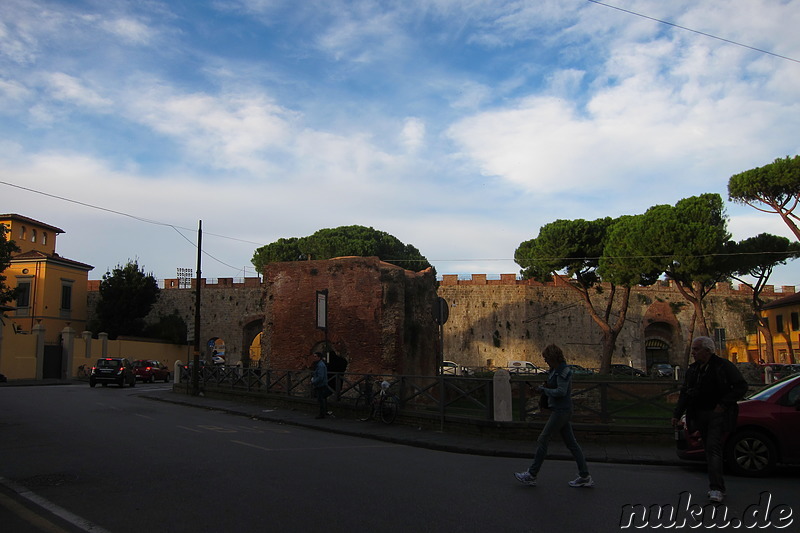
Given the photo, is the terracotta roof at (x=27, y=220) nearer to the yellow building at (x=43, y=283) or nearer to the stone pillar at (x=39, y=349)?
the yellow building at (x=43, y=283)

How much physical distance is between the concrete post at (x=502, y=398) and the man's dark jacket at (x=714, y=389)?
203 inches

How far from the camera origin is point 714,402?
6289 millimetres

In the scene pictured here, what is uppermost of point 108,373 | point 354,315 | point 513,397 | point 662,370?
point 354,315

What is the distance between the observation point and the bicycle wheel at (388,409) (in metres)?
14.0

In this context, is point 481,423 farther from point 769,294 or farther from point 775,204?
point 769,294

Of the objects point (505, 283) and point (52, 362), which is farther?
point (505, 283)

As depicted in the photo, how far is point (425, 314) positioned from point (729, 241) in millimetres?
22617

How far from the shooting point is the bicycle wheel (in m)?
14.0

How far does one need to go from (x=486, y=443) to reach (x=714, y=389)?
5.57 metres

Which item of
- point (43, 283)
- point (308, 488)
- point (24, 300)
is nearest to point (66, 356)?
point (24, 300)

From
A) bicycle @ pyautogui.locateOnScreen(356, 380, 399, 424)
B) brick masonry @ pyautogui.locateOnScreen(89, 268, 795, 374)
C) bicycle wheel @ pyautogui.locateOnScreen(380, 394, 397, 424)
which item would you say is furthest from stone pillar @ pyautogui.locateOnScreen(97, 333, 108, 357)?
bicycle wheel @ pyautogui.locateOnScreen(380, 394, 397, 424)

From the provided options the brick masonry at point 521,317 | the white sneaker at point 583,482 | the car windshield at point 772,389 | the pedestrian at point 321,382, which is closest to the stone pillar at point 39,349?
the brick masonry at point 521,317

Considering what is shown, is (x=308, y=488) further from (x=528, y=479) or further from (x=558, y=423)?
(x=558, y=423)

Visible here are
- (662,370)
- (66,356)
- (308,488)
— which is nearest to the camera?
(308,488)
